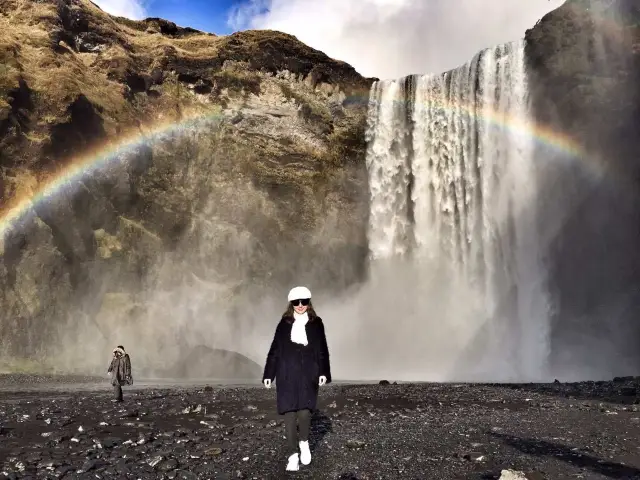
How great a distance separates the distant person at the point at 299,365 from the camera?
7.05 meters

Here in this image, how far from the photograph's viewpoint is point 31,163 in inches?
1479

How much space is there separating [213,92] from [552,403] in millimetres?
41734

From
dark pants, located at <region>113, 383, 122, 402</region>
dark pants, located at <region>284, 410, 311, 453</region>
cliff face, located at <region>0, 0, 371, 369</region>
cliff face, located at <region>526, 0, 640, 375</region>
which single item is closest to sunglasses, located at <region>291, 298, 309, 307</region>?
dark pants, located at <region>284, 410, 311, 453</region>

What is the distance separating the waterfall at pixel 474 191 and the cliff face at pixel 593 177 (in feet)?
4.52

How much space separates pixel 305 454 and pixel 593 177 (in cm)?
3270

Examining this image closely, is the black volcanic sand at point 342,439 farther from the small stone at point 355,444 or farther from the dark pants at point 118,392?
the dark pants at point 118,392

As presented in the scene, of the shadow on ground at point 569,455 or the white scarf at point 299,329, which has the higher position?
the white scarf at point 299,329

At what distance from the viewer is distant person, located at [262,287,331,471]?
705 cm

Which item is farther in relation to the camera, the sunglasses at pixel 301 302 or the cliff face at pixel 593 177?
the cliff face at pixel 593 177

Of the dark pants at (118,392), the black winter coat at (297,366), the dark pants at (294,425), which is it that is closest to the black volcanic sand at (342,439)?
the dark pants at (294,425)

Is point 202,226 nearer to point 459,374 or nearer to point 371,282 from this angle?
point 371,282

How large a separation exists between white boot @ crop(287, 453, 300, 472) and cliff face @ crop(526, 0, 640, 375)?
2863 cm

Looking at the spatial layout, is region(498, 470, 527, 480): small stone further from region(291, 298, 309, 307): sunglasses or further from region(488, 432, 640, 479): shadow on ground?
region(291, 298, 309, 307): sunglasses

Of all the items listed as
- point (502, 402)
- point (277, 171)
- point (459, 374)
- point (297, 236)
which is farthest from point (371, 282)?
point (502, 402)
